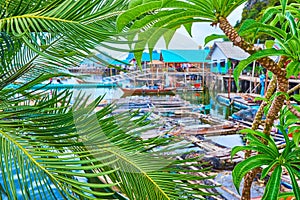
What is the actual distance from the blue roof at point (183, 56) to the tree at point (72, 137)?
85mm

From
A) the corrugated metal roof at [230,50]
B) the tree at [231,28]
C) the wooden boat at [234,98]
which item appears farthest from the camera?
the wooden boat at [234,98]

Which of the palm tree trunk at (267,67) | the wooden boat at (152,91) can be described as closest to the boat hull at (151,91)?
the wooden boat at (152,91)

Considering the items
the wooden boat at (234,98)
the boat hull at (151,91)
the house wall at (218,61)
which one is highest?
the house wall at (218,61)

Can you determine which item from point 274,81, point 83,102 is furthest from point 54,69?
point 274,81

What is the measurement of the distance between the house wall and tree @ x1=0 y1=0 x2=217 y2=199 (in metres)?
0.16

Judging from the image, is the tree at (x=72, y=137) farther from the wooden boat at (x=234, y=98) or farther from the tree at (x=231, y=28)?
the wooden boat at (x=234, y=98)

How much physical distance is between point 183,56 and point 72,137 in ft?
0.63

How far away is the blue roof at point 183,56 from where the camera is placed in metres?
0.41

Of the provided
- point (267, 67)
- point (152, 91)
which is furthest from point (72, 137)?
point (267, 67)

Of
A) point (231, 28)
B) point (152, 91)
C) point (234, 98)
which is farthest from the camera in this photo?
point (234, 98)

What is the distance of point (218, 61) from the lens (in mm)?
507

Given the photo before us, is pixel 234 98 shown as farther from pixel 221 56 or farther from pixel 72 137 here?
pixel 72 137

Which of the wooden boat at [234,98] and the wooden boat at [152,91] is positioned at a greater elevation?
the wooden boat at [152,91]

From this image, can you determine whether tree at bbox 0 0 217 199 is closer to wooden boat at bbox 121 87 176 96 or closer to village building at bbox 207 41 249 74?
wooden boat at bbox 121 87 176 96
